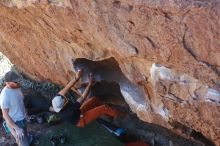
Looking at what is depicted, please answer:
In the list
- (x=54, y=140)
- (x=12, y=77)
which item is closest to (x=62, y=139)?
(x=54, y=140)

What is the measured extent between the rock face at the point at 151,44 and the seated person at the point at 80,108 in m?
0.47

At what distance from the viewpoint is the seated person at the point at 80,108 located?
7.36m

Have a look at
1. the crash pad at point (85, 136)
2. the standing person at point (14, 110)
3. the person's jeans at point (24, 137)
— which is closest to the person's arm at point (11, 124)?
the standing person at point (14, 110)

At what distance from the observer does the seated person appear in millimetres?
7355

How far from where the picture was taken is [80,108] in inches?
310

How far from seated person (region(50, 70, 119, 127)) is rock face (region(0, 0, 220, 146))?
18.6 inches

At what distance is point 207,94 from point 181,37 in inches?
31.4

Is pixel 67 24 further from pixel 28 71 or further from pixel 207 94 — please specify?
pixel 28 71

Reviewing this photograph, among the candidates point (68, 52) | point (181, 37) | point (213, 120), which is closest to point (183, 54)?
point (181, 37)

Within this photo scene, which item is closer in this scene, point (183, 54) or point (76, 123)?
point (183, 54)

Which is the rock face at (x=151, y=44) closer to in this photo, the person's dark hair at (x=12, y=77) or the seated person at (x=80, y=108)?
the seated person at (x=80, y=108)

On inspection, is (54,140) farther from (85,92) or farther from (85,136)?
(85,92)

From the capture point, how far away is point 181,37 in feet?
15.9

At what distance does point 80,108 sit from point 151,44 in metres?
3.01
